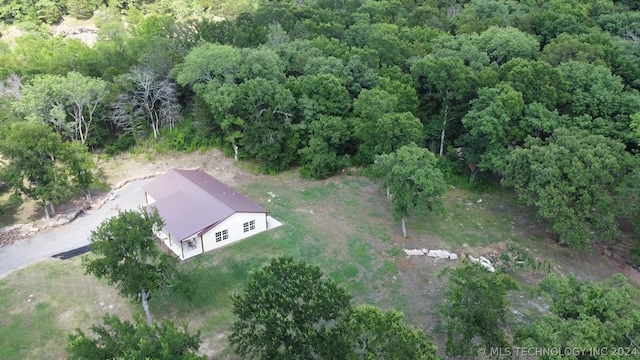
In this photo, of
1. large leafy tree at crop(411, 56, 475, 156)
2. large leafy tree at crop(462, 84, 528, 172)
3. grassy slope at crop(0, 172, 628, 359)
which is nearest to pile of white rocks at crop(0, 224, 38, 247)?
grassy slope at crop(0, 172, 628, 359)

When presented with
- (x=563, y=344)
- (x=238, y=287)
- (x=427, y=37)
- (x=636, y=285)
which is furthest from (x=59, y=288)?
(x=427, y=37)

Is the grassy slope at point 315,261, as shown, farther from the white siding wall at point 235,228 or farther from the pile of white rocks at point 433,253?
the white siding wall at point 235,228

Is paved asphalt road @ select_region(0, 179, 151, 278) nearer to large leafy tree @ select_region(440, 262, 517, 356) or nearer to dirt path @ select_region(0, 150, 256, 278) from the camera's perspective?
dirt path @ select_region(0, 150, 256, 278)

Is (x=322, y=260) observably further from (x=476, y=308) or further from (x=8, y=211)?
(x=8, y=211)

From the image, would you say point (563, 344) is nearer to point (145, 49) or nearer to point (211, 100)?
point (211, 100)

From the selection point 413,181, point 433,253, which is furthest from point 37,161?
point 433,253
